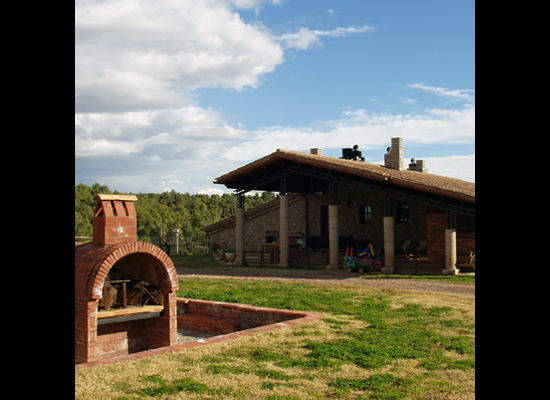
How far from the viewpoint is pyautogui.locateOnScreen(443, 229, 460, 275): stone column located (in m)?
16.8

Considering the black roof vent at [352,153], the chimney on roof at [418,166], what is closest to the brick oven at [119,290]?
the black roof vent at [352,153]

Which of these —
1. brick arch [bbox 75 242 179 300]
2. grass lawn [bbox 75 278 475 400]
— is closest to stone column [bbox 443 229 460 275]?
grass lawn [bbox 75 278 475 400]

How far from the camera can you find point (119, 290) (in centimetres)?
763

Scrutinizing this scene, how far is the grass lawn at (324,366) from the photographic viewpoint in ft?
14.9

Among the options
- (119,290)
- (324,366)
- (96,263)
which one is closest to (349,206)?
(119,290)

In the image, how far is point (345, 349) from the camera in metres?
6.13

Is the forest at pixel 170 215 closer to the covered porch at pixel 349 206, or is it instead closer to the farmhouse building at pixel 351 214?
the farmhouse building at pixel 351 214

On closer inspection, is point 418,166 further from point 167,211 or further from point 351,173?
point 167,211

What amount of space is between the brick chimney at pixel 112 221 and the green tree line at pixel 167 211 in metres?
1.41

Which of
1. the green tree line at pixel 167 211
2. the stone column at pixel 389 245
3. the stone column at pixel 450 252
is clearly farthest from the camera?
the green tree line at pixel 167 211

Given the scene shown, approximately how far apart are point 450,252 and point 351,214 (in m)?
8.38
